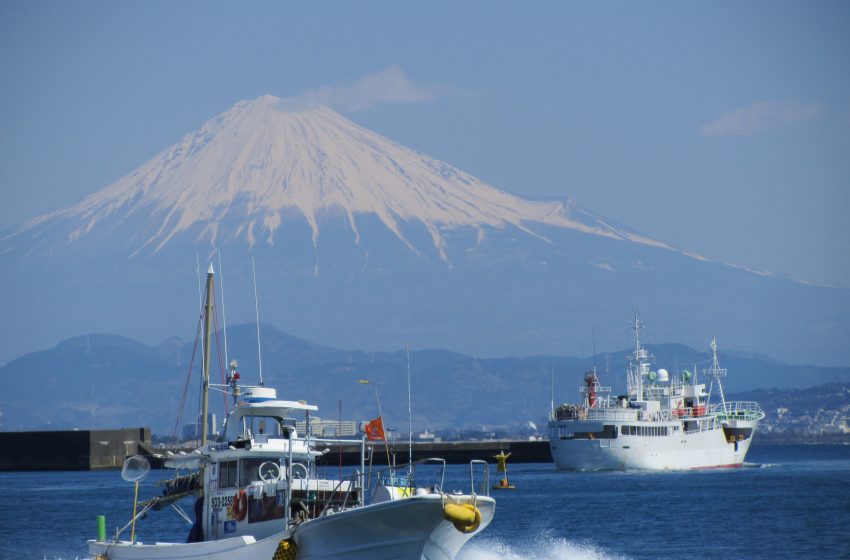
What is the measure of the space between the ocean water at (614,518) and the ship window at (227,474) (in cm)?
1115

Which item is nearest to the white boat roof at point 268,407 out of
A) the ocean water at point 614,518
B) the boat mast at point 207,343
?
the boat mast at point 207,343

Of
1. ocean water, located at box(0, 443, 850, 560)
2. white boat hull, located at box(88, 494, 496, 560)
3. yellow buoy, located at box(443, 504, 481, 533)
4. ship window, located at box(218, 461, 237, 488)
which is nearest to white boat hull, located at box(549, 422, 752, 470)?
ocean water, located at box(0, 443, 850, 560)

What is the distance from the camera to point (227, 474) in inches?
1529

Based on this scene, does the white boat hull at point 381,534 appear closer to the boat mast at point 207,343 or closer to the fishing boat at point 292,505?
the fishing boat at point 292,505

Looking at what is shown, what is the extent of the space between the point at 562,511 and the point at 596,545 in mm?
17409

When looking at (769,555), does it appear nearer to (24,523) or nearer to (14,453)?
(24,523)

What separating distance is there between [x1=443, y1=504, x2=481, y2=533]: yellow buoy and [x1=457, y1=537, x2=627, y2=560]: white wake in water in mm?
13262

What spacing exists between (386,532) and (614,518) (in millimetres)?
32856

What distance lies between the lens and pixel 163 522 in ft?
218

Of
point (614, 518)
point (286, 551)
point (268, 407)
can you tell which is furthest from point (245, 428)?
point (614, 518)

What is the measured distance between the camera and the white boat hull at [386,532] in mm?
34312

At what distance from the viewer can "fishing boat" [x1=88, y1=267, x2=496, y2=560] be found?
3450 cm

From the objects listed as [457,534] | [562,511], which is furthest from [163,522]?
[457,534]

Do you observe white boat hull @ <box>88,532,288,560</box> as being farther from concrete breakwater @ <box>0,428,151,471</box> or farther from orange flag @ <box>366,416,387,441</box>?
concrete breakwater @ <box>0,428,151,471</box>
